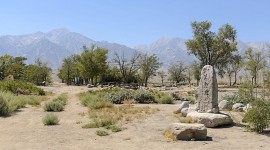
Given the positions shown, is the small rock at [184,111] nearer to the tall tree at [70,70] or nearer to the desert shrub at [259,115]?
the desert shrub at [259,115]

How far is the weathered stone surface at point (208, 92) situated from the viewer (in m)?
18.6

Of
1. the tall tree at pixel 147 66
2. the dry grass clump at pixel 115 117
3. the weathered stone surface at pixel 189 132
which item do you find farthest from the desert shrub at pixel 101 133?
the tall tree at pixel 147 66

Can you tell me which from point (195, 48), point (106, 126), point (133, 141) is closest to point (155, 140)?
point (133, 141)

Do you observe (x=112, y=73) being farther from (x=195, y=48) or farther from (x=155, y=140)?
(x=155, y=140)

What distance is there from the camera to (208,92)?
62.0 ft

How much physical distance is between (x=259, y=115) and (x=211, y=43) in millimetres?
54554

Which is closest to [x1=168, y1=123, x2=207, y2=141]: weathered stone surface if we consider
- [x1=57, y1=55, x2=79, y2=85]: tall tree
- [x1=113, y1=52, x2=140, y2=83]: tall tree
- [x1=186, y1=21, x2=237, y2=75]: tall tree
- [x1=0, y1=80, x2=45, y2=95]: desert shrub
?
Result: [x1=0, y1=80, x2=45, y2=95]: desert shrub

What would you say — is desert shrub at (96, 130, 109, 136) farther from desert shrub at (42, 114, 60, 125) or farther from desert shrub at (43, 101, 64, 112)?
desert shrub at (43, 101, 64, 112)

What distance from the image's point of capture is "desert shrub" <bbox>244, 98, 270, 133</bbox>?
50.5ft

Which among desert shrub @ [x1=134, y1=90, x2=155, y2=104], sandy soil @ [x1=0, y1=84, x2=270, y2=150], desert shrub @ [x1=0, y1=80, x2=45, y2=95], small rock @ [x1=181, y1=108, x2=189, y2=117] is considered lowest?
sandy soil @ [x1=0, y1=84, x2=270, y2=150]

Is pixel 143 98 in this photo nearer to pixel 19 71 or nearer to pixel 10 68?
pixel 10 68

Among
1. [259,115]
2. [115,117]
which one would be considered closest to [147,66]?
[115,117]

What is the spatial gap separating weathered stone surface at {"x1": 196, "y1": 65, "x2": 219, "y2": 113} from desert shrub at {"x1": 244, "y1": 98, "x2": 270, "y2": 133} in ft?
9.50

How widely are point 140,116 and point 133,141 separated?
6723 mm
